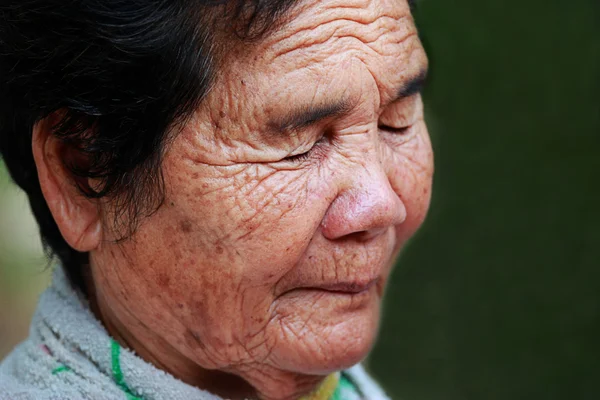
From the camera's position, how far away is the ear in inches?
72.1

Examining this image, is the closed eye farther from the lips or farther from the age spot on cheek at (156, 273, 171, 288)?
the age spot on cheek at (156, 273, 171, 288)

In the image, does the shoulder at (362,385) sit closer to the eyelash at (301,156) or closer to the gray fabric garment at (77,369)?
the gray fabric garment at (77,369)

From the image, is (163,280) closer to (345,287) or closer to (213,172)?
(213,172)

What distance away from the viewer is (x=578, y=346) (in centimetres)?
425

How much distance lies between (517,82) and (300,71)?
2.72 metres

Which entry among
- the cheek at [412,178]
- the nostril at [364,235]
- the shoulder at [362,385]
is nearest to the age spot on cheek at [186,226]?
the nostril at [364,235]

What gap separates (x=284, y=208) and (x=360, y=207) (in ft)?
0.51

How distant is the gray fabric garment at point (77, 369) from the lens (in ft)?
6.27

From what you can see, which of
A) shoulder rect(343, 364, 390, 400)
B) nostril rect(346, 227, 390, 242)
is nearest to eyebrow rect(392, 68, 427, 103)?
nostril rect(346, 227, 390, 242)

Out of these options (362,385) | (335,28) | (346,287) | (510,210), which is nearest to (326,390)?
(362,385)

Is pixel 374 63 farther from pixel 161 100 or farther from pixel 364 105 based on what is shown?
pixel 161 100

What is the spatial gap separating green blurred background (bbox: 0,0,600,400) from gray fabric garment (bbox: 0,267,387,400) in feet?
8.11

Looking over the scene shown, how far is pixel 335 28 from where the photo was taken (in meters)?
1.75

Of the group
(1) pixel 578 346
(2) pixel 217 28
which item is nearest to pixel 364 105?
(2) pixel 217 28
